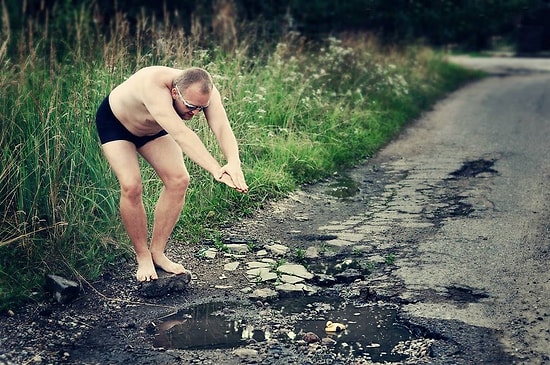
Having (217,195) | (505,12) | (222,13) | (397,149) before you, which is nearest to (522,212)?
(217,195)

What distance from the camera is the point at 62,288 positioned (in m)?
4.63

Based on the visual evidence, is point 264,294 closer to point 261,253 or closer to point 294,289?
point 294,289

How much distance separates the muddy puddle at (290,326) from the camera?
409 centimetres

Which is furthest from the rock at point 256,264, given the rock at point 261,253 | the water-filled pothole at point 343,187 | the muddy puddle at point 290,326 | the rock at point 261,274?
the water-filled pothole at point 343,187

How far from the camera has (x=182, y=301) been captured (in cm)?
473

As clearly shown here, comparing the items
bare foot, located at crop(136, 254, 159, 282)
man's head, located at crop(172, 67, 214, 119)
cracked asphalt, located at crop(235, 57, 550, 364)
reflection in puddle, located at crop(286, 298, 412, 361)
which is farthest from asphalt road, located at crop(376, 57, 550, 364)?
man's head, located at crop(172, 67, 214, 119)

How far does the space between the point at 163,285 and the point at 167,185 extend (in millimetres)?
614

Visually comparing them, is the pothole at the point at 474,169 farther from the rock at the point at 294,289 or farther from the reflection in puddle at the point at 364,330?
the reflection in puddle at the point at 364,330

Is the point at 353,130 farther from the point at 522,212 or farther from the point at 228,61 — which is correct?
the point at 522,212

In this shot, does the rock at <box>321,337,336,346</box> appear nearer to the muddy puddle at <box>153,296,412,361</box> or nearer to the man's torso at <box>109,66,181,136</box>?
the muddy puddle at <box>153,296,412,361</box>

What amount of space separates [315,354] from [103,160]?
2.63 meters

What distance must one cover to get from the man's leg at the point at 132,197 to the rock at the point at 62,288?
39 cm

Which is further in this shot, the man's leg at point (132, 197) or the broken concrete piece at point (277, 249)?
the broken concrete piece at point (277, 249)

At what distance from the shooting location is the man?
4500 millimetres
